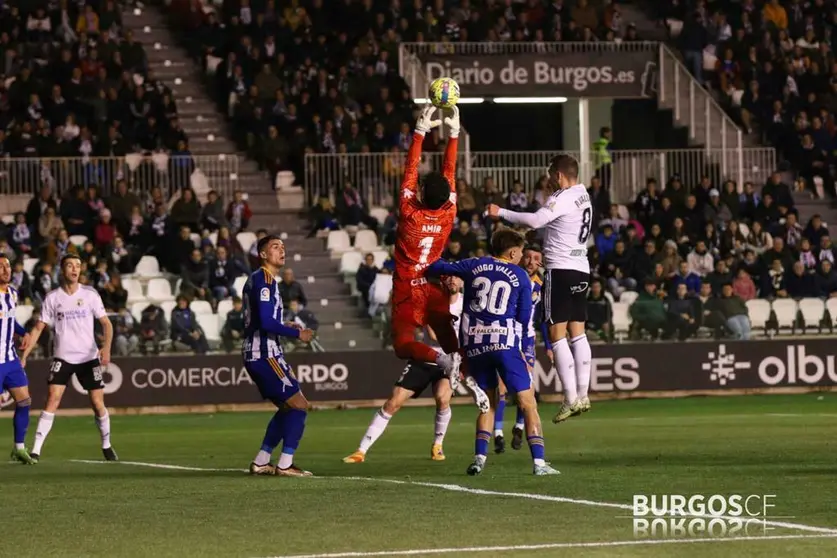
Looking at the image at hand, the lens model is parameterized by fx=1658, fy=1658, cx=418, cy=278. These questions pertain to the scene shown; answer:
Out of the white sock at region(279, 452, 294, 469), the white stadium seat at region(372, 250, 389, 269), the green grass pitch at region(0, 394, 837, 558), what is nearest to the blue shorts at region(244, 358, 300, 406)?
the white sock at region(279, 452, 294, 469)

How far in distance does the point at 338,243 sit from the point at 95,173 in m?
4.73

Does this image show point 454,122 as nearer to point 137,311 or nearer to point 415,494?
point 415,494

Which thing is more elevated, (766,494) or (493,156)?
(493,156)

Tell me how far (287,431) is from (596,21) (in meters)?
24.1

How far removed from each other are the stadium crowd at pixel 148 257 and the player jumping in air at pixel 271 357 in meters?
12.3

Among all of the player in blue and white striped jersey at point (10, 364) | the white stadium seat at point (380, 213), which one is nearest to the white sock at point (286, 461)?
the player in blue and white striped jersey at point (10, 364)

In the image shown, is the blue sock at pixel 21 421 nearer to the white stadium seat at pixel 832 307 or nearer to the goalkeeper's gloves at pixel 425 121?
the goalkeeper's gloves at pixel 425 121

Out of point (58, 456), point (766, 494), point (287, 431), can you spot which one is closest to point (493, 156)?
point (58, 456)

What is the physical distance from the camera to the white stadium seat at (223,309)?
26.7 metres

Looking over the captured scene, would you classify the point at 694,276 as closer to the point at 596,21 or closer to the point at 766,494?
the point at 596,21

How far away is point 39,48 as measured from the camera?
3294cm

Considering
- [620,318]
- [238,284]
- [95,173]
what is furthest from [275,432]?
[95,173]

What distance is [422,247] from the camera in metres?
14.3
